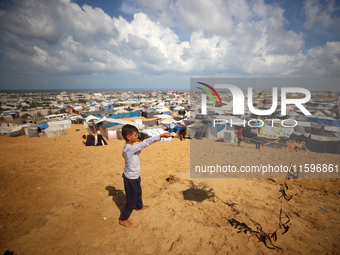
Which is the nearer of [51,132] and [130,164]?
[130,164]

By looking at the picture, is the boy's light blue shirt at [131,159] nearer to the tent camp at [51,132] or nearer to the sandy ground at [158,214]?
the sandy ground at [158,214]

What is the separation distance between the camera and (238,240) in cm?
317

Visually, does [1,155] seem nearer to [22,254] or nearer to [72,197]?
[72,197]

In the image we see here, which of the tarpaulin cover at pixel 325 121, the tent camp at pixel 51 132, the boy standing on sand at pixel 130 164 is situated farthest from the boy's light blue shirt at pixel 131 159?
the tent camp at pixel 51 132

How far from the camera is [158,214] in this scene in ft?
12.8

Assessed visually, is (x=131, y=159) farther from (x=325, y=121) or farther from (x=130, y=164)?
(x=325, y=121)

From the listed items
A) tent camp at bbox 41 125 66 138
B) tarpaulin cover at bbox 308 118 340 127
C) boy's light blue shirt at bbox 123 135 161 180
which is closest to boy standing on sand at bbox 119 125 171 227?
boy's light blue shirt at bbox 123 135 161 180

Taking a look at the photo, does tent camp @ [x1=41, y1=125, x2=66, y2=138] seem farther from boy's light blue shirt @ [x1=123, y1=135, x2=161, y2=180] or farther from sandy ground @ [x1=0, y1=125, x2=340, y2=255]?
boy's light blue shirt @ [x1=123, y1=135, x2=161, y2=180]

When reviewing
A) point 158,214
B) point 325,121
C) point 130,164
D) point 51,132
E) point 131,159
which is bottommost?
point 51,132

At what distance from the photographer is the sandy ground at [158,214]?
300cm

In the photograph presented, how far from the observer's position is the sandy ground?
9.86 ft

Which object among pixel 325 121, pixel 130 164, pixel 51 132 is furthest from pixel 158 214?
pixel 51 132

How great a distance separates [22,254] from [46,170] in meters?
5.84

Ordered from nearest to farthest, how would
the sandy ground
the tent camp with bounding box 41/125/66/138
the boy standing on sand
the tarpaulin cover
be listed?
1. the sandy ground
2. the boy standing on sand
3. the tarpaulin cover
4. the tent camp with bounding box 41/125/66/138
